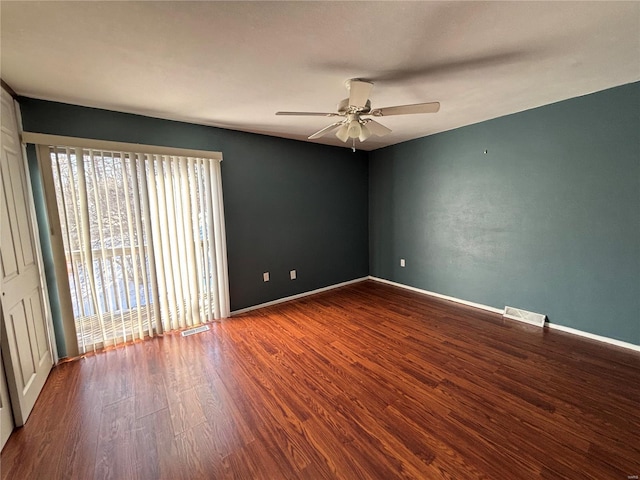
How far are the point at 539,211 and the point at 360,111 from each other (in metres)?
2.32

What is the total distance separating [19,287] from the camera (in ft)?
6.13

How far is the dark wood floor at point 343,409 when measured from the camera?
1.41 meters

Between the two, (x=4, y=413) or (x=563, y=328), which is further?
(x=563, y=328)

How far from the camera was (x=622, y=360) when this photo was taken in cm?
226

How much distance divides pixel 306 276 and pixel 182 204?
6.62 feet

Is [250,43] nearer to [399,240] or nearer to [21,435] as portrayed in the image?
[21,435]

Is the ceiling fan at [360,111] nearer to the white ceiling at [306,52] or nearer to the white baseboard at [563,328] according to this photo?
the white ceiling at [306,52]

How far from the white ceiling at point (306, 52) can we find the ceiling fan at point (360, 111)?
12 centimetres

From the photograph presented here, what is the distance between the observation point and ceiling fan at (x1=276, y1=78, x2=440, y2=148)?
1.92 metres

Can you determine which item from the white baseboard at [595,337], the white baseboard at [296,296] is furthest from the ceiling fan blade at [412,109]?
the white baseboard at [296,296]

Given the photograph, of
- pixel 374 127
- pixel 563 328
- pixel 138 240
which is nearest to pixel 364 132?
pixel 374 127

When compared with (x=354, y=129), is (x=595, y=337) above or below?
below

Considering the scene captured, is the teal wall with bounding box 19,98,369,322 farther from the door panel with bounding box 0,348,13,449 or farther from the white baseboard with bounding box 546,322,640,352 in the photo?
the white baseboard with bounding box 546,322,640,352

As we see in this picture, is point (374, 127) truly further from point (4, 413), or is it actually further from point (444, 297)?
point (4, 413)
